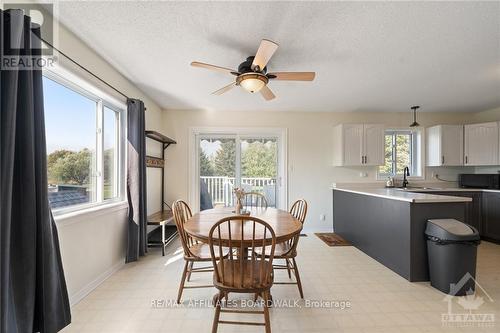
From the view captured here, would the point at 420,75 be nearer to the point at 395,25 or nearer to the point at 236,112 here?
the point at 395,25

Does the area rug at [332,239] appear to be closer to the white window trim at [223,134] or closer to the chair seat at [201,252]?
the white window trim at [223,134]

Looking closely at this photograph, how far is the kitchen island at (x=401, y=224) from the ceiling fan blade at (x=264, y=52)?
2.09m

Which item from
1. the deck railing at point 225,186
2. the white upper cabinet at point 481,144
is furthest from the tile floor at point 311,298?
the white upper cabinet at point 481,144

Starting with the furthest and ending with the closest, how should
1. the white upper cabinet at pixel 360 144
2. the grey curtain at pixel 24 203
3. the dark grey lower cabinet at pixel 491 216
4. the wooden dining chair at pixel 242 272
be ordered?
the white upper cabinet at pixel 360 144
the dark grey lower cabinet at pixel 491 216
the wooden dining chair at pixel 242 272
the grey curtain at pixel 24 203

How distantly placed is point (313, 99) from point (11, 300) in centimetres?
394

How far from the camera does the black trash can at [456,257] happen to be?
7.15 feet

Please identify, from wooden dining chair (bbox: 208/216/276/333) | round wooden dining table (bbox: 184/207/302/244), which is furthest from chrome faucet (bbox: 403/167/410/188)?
wooden dining chair (bbox: 208/216/276/333)

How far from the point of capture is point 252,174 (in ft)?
15.1

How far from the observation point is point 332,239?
13.0ft

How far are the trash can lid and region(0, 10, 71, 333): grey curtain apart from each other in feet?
10.8

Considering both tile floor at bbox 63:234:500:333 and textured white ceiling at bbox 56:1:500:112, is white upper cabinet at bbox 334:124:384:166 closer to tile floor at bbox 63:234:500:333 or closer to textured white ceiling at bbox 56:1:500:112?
textured white ceiling at bbox 56:1:500:112

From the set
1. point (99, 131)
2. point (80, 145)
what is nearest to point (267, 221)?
point (80, 145)

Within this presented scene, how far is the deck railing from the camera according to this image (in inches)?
181

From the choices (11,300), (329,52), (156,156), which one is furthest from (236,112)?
(11,300)
